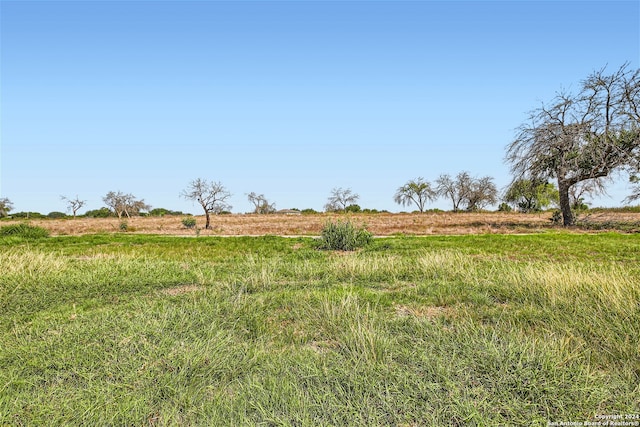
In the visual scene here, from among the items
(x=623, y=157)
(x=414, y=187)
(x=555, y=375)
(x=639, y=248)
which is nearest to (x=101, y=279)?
→ (x=555, y=375)

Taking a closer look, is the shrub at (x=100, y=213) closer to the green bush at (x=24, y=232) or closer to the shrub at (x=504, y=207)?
the green bush at (x=24, y=232)

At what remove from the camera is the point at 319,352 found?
4.46 meters

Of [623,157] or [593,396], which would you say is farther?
[623,157]

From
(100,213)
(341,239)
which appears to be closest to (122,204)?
(100,213)

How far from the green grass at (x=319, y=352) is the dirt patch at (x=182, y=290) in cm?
5

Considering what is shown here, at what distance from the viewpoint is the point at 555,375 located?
3535 millimetres

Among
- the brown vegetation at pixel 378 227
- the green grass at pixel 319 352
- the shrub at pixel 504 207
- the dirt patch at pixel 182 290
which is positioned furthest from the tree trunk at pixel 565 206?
the shrub at pixel 504 207

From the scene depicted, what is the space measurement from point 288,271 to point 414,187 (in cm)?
6689

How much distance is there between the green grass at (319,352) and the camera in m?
3.22

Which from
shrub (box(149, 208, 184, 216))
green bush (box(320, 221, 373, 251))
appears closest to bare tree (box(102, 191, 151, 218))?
shrub (box(149, 208, 184, 216))

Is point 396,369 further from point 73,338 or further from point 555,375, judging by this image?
point 73,338

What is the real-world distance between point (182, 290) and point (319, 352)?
4432mm

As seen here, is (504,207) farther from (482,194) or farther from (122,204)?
(122,204)

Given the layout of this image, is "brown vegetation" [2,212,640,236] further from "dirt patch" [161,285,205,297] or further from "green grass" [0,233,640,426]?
"green grass" [0,233,640,426]
